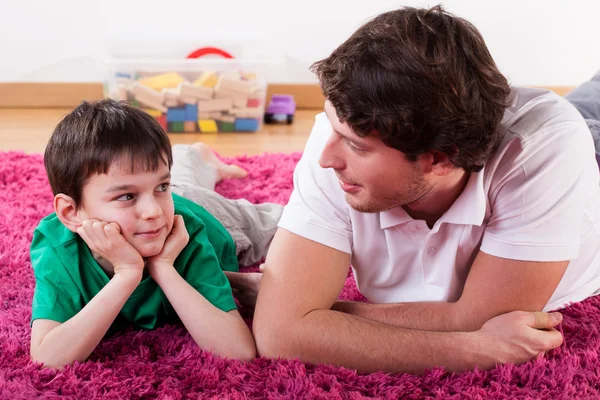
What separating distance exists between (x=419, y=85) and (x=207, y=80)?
165cm

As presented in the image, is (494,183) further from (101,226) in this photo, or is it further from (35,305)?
(35,305)

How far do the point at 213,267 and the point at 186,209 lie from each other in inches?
6.0

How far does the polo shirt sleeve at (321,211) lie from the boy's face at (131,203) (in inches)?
8.4

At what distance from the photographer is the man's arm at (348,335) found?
45.6 inches

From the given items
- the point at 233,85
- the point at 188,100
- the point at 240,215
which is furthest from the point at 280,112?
the point at 240,215

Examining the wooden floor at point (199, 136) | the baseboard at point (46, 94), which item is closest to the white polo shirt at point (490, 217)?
the wooden floor at point (199, 136)

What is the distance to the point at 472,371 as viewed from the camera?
3.80 feet

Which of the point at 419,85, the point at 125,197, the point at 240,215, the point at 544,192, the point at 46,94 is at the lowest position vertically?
the point at 46,94

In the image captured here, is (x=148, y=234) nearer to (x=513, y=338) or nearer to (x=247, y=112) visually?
(x=513, y=338)

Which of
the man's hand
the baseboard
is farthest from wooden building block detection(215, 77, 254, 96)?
the man's hand

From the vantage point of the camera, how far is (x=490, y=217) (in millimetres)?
1184

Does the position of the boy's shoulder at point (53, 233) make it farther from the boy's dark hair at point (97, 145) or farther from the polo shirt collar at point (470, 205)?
the polo shirt collar at point (470, 205)

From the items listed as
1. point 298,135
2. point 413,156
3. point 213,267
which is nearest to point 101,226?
point 213,267

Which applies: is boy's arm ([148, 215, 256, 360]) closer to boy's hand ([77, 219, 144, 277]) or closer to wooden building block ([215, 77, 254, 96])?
boy's hand ([77, 219, 144, 277])
